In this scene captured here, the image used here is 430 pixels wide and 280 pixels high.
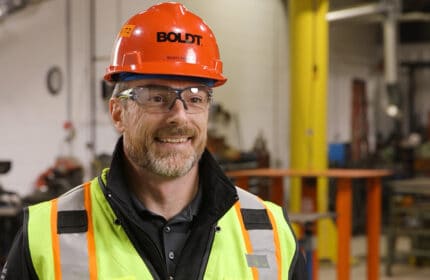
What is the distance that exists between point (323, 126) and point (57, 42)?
9.56ft

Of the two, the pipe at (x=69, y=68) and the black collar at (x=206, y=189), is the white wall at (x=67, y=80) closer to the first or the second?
the pipe at (x=69, y=68)

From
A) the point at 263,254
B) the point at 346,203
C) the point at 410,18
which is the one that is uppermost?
the point at 410,18

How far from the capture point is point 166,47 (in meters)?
1.78

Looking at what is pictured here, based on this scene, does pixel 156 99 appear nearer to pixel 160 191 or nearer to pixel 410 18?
pixel 160 191

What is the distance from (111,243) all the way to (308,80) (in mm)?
5773

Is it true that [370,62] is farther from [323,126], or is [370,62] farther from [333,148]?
[323,126]

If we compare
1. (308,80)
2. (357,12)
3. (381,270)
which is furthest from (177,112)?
(357,12)

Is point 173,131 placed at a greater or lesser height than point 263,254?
greater

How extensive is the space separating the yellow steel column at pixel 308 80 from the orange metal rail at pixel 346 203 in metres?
1.14

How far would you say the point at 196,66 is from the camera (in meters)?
1.78

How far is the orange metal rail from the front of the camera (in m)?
5.19

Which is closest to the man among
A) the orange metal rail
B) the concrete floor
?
the orange metal rail

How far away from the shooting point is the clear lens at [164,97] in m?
1.71

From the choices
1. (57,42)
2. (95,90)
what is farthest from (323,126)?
(57,42)
